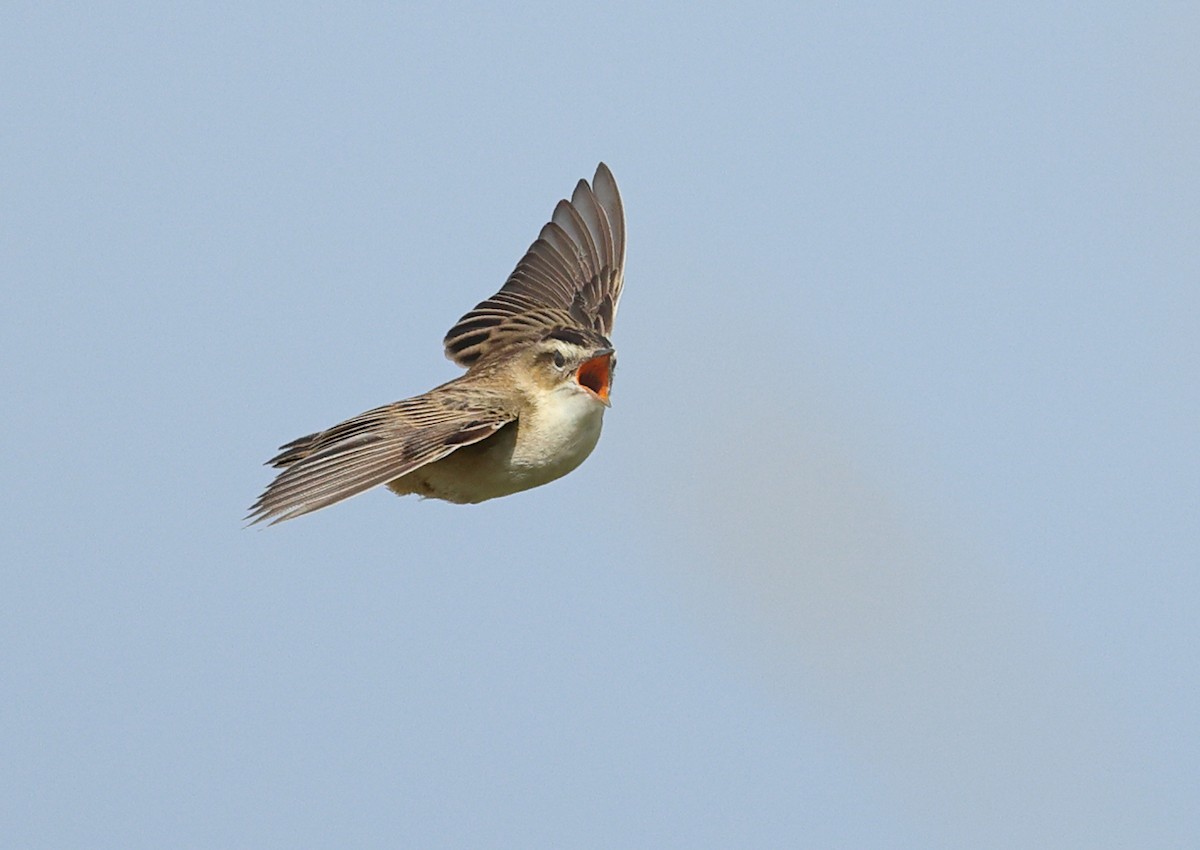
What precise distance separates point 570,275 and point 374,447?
566cm

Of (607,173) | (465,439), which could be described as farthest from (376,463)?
(607,173)

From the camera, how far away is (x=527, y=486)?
1638 centimetres

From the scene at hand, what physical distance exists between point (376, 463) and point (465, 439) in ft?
2.29

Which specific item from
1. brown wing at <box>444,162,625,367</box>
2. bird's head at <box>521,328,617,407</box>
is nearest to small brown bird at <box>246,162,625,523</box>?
bird's head at <box>521,328,617,407</box>

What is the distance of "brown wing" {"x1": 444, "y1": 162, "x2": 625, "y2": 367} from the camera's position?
19.2 meters

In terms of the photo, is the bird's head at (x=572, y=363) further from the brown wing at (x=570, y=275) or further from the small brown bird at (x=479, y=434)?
the brown wing at (x=570, y=275)

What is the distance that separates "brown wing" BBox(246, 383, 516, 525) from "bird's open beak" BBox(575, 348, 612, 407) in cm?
91

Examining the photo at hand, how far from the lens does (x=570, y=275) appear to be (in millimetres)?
20609

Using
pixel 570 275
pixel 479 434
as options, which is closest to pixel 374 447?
pixel 479 434

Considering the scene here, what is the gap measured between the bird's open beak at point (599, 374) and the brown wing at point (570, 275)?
2176 millimetres

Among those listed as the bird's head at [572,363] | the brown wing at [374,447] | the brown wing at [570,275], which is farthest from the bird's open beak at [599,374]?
the brown wing at [570,275]

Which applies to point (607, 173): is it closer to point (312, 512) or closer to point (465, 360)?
point (465, 360)

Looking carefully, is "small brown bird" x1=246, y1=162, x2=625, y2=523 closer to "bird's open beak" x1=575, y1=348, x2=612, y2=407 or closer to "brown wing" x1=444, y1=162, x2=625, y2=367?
"bird's open beak" x1=575, y1=348, x2=612, y2=407

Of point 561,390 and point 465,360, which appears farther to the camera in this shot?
point 465,360
